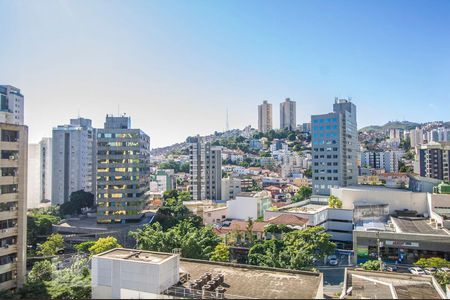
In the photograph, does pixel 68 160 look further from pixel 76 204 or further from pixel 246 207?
pixel 246 207

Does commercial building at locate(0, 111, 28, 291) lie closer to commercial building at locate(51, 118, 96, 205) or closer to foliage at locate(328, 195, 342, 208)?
foliage at locate(328, 195, 342, 208)

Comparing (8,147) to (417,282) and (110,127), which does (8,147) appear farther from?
(110,127)

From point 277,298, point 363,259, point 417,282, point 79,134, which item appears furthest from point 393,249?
point 79,134

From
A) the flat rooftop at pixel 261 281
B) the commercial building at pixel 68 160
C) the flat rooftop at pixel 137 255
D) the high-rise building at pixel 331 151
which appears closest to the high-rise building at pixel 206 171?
the commercial building at pixel 68 160

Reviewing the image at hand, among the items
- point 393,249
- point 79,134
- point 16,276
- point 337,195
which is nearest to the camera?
point 16,276

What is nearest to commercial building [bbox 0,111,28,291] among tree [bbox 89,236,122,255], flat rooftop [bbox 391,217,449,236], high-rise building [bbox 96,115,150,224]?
tree [bbox 89,236,122,255]

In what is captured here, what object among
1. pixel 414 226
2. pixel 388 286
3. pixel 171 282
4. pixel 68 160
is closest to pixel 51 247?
pixel 171 282

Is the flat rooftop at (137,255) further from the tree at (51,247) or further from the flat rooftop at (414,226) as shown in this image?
the flat rooftop at (414,226)
